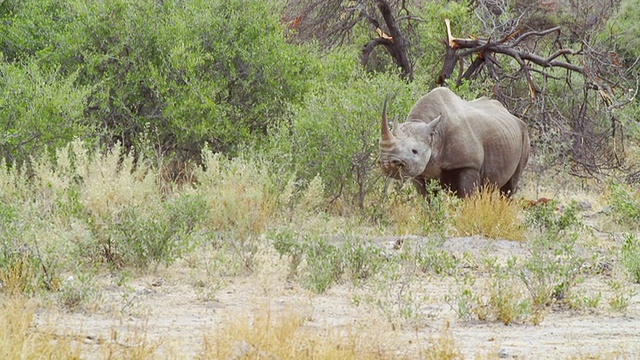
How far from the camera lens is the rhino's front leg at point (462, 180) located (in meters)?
11.8

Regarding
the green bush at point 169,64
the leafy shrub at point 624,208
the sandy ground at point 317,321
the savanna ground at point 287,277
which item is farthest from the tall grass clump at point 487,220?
the green bush at point 169,64

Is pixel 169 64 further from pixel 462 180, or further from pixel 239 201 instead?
pixel 462 180

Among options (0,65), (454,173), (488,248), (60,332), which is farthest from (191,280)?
(0,65)

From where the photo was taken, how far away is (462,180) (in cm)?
1181

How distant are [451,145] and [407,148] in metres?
0.77

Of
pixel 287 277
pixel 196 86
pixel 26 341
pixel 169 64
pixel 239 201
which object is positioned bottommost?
pixel 26 341

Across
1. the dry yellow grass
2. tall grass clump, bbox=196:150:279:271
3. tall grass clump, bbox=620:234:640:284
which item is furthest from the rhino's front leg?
the dry yellow grass

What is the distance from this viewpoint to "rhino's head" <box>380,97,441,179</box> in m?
11.1

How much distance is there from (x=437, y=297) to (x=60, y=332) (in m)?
2.93

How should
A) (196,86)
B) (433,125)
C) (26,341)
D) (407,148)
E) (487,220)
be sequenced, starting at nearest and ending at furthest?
(26,341) → (487,220) → (407,148) → (433,125) → (196,86)

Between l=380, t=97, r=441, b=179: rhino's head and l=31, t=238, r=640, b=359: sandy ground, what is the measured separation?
3.24 metres

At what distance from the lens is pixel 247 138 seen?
1369 centimetres

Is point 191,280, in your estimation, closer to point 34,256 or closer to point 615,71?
point 34,256

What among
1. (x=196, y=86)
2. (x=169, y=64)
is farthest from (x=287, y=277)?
(x=169, y=64)
